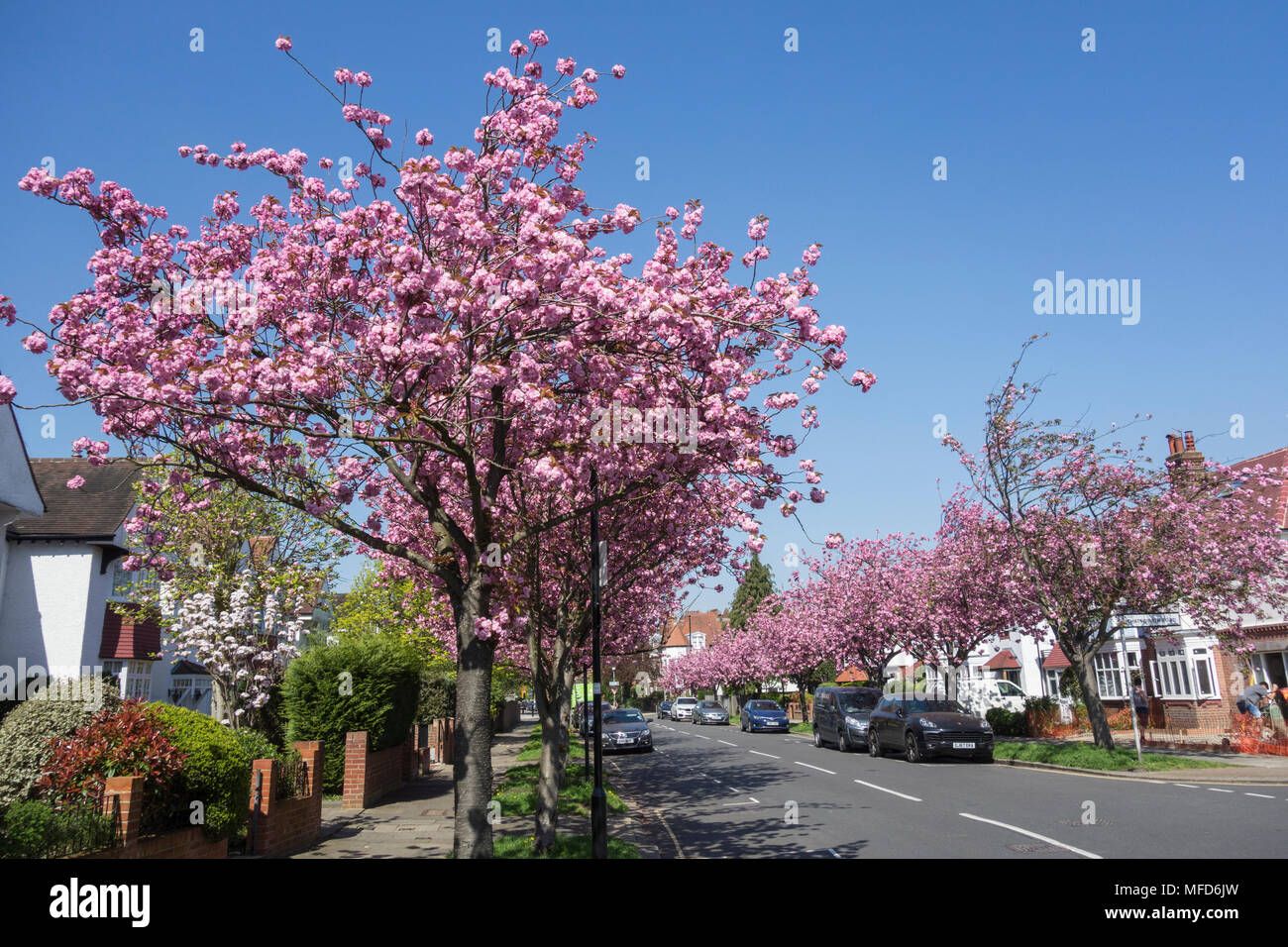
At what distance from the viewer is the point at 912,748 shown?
23594mm

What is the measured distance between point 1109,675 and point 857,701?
17.3 metres

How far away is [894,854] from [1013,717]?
2280 centimetres

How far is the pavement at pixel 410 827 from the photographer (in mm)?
11445

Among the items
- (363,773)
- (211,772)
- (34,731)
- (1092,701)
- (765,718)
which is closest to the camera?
(34,731)

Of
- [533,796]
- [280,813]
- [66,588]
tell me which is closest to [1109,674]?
[533,796]

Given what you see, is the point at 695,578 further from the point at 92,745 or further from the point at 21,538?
the point at 21,538

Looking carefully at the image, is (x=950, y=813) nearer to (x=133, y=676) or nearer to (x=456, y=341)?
(x=456, y=341)

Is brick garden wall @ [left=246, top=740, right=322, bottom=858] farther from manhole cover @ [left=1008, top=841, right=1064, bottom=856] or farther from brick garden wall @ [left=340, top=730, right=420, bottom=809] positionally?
manhole cover @ [left=1008, top=841, right=1064, bottom=856]

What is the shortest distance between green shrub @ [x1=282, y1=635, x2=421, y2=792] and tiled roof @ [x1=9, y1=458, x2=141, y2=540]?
10121 millimetres

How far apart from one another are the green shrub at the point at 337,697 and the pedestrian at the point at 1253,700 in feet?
75.8

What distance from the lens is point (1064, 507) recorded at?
2233 cm

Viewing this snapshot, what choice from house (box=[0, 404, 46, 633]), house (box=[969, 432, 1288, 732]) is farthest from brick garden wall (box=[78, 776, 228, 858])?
house (box=[969, 432, 1288, 732])

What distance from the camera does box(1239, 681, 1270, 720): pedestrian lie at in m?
24.0

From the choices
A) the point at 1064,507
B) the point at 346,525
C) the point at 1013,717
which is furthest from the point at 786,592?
the point at 346,525
